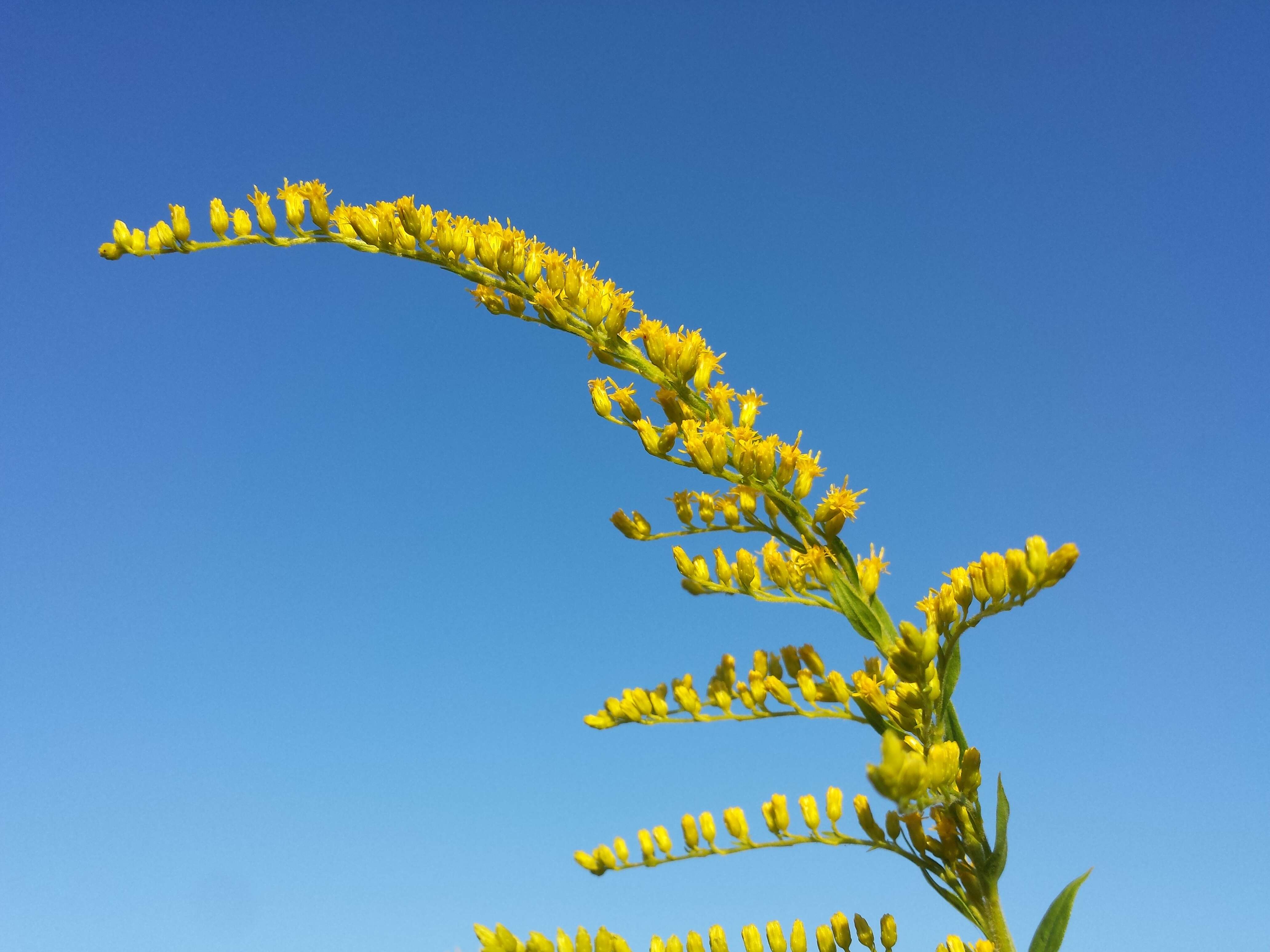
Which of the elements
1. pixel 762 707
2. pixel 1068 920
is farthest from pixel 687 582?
pixel 1068 920

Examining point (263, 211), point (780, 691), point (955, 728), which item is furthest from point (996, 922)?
point (263, 211)

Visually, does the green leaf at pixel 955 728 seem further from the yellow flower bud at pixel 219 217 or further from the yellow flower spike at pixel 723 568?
the yellow flower bud at pixel 219 217

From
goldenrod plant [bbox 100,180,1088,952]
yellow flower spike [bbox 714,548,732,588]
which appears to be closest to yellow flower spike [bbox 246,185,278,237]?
goldenrod plant [bbox 100,180,1088,952]

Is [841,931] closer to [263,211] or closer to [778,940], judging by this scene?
[778,940]

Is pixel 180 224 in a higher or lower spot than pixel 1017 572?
higher

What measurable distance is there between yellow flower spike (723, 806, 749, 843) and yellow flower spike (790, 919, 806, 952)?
53cm

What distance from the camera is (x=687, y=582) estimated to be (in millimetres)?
4922

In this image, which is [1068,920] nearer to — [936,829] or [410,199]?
[936,829]

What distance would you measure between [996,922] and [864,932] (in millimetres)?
641

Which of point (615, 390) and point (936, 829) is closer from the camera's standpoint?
point (936, 829)

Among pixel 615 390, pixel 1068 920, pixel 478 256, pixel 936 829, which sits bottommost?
pixel 1068 920

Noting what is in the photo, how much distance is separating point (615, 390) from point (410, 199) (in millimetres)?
1858

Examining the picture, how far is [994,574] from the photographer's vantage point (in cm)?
385

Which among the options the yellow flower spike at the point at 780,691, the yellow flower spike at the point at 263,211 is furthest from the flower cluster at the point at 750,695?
the yellow flower spike at the point at 263,211
